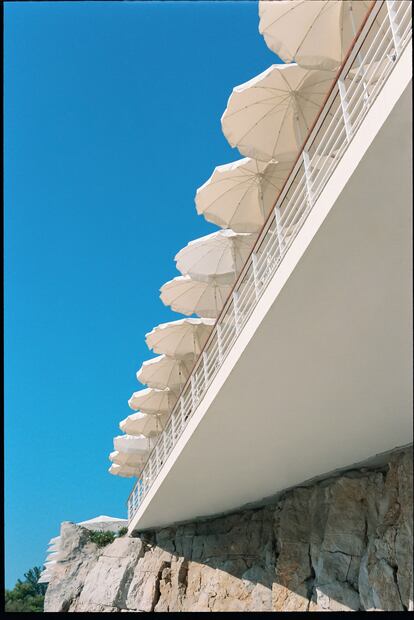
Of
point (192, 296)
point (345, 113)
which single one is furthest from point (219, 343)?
point (192, 296)

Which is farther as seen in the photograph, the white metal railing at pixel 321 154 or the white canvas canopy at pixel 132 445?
the white canvas canopy at pixel 132 445

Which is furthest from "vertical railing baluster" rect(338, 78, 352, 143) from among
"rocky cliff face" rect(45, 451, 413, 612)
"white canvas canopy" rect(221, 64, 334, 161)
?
"rocky cliff face" rect(45, 451, 413, 612)

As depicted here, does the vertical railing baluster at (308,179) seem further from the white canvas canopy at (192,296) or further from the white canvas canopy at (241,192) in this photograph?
the white canvas canopy at (192,296)

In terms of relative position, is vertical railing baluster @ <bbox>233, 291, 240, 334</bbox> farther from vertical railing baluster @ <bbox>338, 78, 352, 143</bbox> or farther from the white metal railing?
vertical railing baluster @ <bbox>338, 78, 352, 143</bbox>

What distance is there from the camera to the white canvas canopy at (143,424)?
2247 cm

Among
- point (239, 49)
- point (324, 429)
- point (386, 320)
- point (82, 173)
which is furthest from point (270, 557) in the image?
point (239, 49)

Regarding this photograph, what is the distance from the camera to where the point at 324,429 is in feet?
Answer: 31.6

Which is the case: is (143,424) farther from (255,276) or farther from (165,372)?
(255,276)

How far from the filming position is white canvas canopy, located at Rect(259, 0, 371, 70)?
8.62 metres

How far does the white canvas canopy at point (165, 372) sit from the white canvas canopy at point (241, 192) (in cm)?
745

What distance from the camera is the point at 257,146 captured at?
10.5m

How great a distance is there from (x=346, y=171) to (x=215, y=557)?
13.6m

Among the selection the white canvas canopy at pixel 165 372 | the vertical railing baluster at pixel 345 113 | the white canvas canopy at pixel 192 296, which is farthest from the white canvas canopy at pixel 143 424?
the vertical railing baluster at pixel 345 113

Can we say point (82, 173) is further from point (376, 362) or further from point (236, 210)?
point (376, 362)
